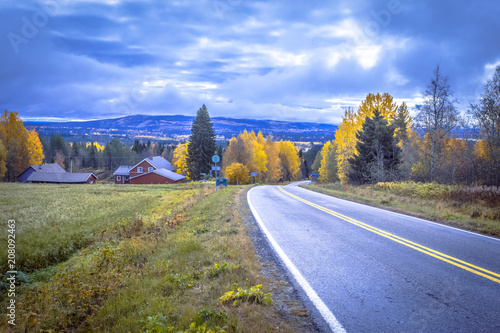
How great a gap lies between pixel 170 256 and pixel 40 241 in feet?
23.5

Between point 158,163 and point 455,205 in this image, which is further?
point 158,163

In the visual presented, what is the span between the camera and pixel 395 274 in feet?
16.6

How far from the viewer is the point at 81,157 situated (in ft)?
340

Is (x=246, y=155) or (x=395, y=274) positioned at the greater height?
(x=246, y=155)

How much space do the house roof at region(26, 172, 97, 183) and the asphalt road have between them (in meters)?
60.5

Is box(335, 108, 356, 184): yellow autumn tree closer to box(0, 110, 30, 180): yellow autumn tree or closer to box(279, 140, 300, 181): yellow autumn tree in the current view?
box(279, 140, 300, 181): yellow autumn tree

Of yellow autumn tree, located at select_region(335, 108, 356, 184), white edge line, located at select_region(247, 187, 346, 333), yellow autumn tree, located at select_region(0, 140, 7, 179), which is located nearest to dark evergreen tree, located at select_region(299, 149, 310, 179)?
yellow autumn tree, located at select_region(335, 108, 356, 184)

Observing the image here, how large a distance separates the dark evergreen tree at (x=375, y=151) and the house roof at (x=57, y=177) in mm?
55196

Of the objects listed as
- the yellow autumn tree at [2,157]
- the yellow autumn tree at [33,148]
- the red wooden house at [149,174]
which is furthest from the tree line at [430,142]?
the yellow autumn tree at [33,148]

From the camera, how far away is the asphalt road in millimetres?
3586

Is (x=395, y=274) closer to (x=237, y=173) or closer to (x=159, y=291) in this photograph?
(x=159, y=291)

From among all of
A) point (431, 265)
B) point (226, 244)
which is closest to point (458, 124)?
point (431, 265)

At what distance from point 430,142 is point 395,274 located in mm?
25476

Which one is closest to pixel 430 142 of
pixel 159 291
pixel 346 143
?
pixel 346 143
